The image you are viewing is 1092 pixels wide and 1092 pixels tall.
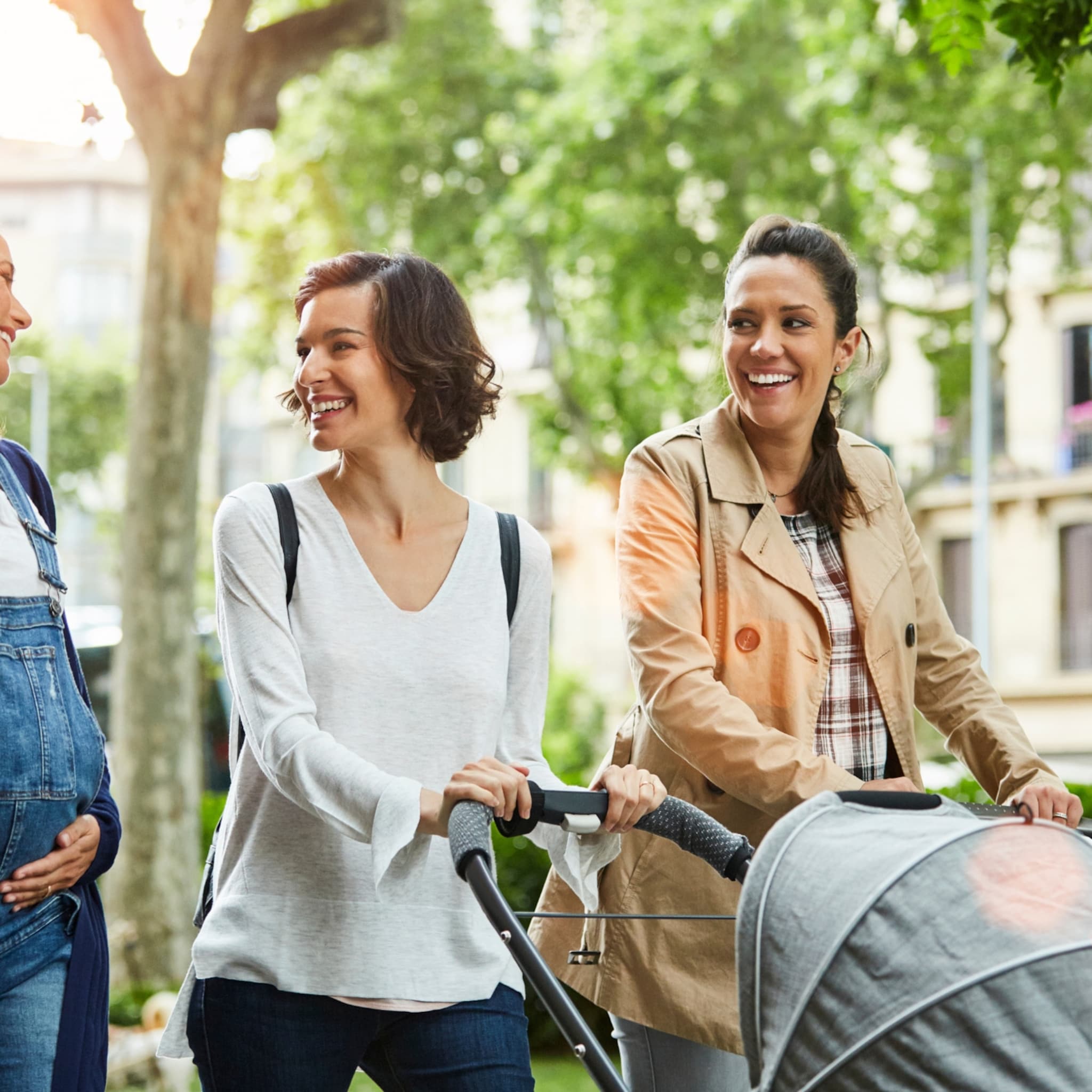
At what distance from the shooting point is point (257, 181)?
21031 mm

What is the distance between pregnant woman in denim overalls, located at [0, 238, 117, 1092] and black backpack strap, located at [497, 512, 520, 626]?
2.38ft

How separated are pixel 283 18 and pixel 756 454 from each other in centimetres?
631

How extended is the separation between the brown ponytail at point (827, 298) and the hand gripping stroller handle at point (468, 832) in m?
1.14

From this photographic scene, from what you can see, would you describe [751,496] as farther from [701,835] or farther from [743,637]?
[701,835]

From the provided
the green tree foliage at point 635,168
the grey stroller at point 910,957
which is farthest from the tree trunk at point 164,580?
the green tree foliage at point 635,168

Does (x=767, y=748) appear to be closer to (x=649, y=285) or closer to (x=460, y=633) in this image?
(x=460, y=633)

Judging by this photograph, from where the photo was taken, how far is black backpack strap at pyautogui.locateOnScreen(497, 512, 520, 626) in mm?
2865

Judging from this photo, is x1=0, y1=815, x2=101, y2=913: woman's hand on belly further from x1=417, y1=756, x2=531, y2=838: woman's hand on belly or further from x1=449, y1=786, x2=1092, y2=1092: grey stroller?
x1=449, y1=786, x2=1092, y2=1092: grey stroller

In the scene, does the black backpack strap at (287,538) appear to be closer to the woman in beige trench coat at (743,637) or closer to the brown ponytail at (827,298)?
the woman in beige trench coat at (743,637)

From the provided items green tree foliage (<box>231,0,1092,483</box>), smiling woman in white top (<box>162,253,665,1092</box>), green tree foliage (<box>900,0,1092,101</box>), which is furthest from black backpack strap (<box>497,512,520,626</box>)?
green tree foliage (<box>231,0,1092,483</box>)

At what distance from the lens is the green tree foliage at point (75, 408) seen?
37.6 meters

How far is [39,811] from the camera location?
264 cm

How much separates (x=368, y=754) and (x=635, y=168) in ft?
55.0

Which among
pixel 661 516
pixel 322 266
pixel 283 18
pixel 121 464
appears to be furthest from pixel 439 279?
pixel 121 464
